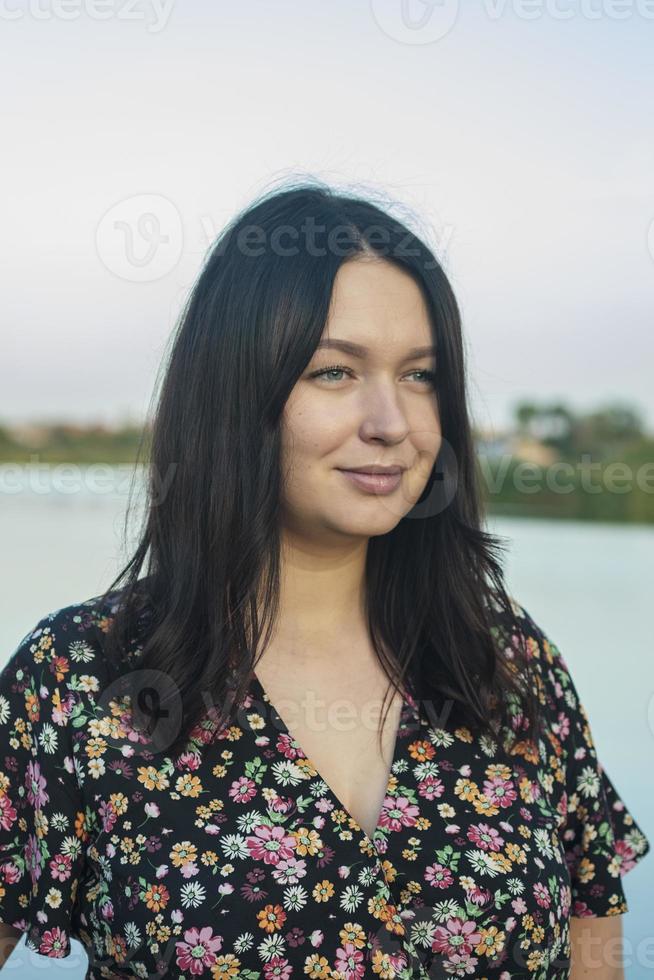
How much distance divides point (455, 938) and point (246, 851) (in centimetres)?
30

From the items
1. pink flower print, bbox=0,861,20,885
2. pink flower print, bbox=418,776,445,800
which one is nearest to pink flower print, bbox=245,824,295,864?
pink flower print, bbox=418,776,445,800

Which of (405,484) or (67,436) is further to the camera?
(67,436)

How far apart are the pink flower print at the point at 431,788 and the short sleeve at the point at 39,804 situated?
471 millimetres

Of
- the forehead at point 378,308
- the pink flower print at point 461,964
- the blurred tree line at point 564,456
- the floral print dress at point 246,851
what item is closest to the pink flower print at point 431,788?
the floral print dress at point 246,851

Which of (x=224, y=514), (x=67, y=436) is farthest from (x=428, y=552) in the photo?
(x=67, y=436)

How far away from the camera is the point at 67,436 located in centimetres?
463

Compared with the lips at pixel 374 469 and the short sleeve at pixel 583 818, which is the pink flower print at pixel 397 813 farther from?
the lips at pixel 374 469

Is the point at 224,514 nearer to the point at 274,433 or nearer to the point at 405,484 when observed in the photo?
the point at 274,433

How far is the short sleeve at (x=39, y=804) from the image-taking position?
132cm

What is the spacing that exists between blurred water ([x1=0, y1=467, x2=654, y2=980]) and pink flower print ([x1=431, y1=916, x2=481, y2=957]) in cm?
97

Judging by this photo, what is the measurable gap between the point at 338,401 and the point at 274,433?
105 millimetres

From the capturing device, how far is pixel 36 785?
4.42 feet

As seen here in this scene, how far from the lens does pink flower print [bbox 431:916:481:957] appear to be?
1289 millimetres

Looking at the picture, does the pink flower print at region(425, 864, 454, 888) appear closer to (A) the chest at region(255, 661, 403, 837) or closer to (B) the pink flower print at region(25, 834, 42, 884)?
(A) the chest at region(255, 661, 403, 837)
